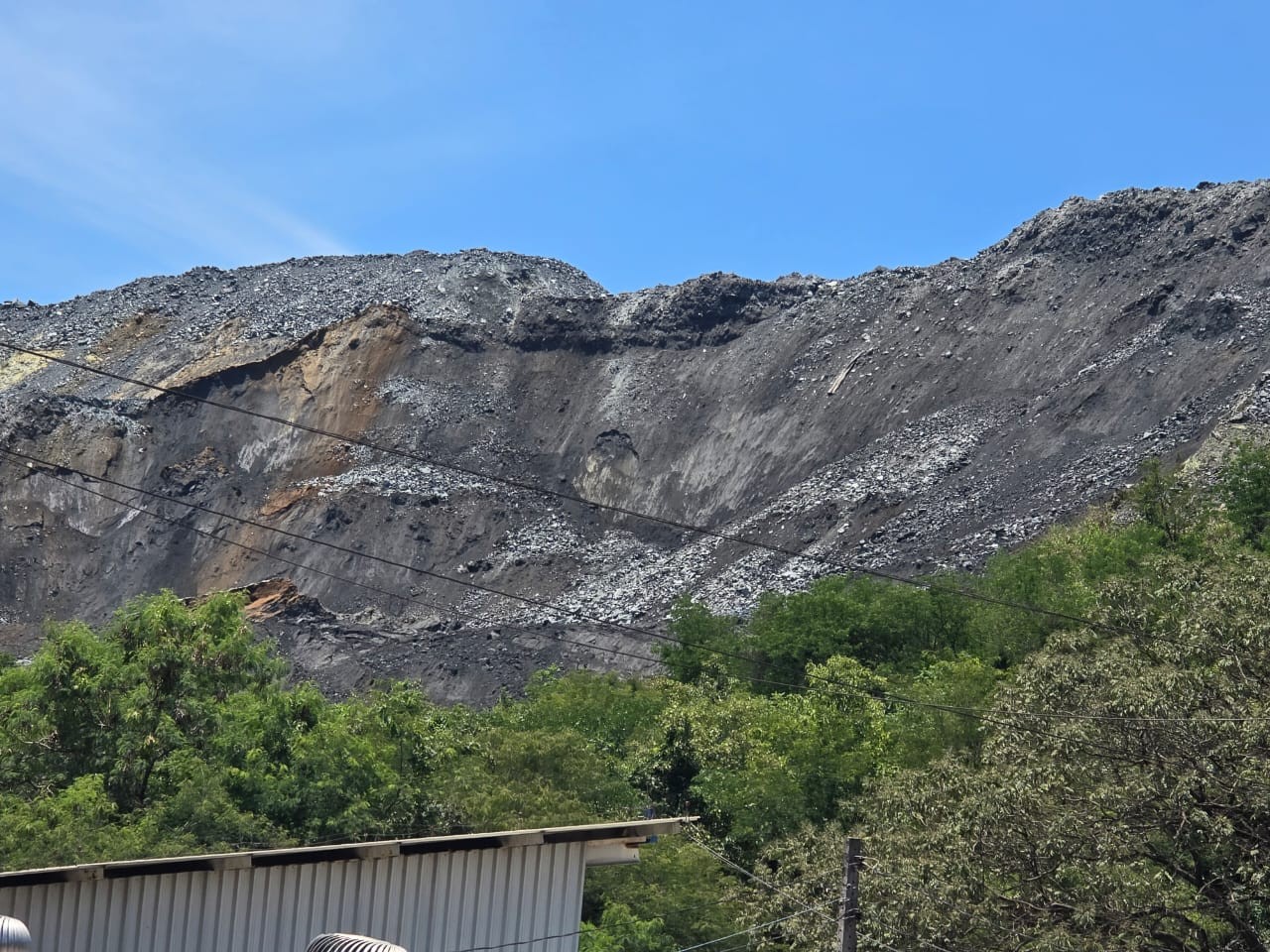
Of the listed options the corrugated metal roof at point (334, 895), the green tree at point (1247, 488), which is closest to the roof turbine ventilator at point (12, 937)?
the corrugated metal roof at point (334, 895)

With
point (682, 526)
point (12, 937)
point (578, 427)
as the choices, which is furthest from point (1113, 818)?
point (578, 427)

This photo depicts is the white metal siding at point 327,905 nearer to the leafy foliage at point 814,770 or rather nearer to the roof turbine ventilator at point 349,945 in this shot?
the roof turbine ventilator at point 349,945

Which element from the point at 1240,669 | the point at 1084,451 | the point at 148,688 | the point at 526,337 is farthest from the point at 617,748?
the point at 526,337

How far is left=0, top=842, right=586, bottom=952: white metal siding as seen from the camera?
41.3ft

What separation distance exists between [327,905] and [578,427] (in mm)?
78477

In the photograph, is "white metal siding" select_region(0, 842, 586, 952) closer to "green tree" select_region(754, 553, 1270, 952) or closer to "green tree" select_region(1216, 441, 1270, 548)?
"green tree" select_region(754, 553, 1270, 952)

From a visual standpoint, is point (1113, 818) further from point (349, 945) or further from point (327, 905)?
point (349, 945)

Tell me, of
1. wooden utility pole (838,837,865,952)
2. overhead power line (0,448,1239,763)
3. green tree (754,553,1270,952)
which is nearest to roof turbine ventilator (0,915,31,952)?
wooden utility pole (838,837,865,952)

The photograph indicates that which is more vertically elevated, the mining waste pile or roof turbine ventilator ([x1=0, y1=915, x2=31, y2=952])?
the mining waste pile

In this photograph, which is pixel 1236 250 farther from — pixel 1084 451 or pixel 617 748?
pixel 617 748

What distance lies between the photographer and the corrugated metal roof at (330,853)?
12.3 m

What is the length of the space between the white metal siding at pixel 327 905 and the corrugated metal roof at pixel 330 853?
0.12 metres

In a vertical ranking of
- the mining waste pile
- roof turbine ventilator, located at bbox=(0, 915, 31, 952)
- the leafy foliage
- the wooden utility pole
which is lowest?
roof turbine ventilator, located at bbox=(0, 915, 31, 952)

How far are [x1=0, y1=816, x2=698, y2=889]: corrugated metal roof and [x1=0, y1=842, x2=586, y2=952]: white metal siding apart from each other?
0.41 ft
